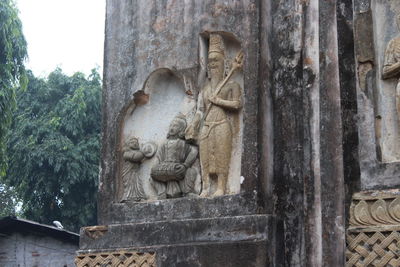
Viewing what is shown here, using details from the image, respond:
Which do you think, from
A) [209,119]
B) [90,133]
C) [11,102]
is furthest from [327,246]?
[90,133]

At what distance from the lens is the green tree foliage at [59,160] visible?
1916cm

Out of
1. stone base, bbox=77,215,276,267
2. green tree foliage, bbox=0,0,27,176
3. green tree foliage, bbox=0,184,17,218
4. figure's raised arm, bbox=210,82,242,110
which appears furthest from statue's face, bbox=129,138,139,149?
green tree foliage, bbox=0,184,17,218

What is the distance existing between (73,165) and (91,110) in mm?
2215

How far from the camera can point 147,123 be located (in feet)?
23.4

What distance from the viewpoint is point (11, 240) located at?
14.4 metres

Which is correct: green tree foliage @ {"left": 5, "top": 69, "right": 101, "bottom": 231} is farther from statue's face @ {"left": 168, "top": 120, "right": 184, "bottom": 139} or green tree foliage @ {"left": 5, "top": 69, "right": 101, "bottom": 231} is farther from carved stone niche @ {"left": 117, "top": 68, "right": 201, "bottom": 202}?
statue's face @ {"left": 168, "top": 120, "right": 184, "bottom": 139}

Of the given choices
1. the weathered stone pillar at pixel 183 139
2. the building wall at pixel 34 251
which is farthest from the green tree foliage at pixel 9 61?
the weathered stone pillar at pixel 183 139

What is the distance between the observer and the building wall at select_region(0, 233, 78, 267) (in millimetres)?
14273

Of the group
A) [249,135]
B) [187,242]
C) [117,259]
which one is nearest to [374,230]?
[249,135]

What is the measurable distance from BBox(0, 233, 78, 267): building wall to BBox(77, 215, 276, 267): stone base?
770 cm

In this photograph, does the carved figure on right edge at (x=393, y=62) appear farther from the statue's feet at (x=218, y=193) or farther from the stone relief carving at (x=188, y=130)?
the statue's feet at (x=218, y=193)

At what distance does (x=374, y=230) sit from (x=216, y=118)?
5.99 feet

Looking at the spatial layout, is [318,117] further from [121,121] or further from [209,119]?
[121,121]

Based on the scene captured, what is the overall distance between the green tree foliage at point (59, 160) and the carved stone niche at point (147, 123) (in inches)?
477
